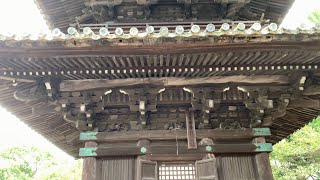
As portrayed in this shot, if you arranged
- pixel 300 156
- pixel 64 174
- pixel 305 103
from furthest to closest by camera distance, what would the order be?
pixel 64 174 < pixel 300 156 < pixel 305 103

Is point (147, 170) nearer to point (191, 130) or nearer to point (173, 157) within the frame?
point (173, 157)

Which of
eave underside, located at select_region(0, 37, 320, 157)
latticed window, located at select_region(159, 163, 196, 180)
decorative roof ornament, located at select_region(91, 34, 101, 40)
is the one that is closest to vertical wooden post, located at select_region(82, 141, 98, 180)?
latticed window, located at select_region(159, 163, 196, 180)

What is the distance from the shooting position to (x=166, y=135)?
22.3ft

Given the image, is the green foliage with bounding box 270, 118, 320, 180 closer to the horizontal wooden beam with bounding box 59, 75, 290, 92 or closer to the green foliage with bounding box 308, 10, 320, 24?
the green foliage with bounding box 308, 10, 320, 24

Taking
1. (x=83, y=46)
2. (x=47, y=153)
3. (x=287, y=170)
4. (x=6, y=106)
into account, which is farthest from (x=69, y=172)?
(x=83, y=46)

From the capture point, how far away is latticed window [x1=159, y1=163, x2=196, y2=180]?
6.68 metres

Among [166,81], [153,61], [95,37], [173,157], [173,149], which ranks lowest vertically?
[173,157]

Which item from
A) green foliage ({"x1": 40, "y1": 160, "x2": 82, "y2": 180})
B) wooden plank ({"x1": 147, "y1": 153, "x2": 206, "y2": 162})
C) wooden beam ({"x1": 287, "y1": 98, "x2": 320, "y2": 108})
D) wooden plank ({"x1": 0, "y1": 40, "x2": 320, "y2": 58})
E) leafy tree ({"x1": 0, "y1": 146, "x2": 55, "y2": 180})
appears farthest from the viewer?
green foliage ({"x1": 40, "y1": 160, "x2": 82, "y2": 180})

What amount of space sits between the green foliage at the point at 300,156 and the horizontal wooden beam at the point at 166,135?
1243cm

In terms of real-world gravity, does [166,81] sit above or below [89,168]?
above

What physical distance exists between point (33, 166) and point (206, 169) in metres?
26.3

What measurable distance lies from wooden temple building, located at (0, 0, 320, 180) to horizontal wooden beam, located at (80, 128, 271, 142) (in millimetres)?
24

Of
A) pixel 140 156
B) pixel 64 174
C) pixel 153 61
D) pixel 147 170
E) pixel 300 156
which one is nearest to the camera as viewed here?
pixel 153 61

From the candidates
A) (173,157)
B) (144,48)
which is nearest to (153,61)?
(144,48)
